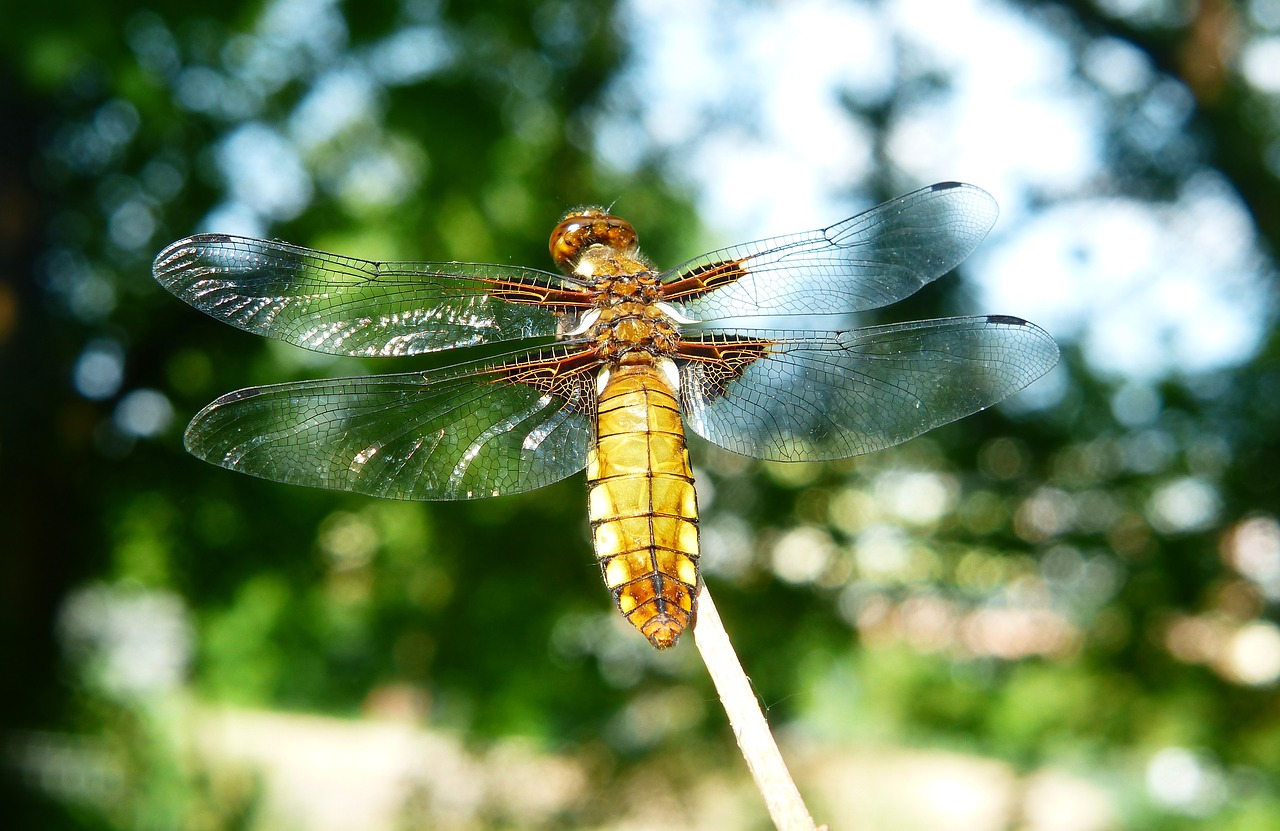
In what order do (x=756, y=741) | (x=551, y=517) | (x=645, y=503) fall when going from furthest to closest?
1. (x=551, y=517)
2. (x=645, y=503)
3. (x=756, y=741)

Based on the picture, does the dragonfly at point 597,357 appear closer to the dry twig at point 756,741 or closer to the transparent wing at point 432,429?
the transparent wing at point 432,429

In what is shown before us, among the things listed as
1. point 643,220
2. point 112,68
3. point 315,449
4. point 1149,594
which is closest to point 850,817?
point 1149,594

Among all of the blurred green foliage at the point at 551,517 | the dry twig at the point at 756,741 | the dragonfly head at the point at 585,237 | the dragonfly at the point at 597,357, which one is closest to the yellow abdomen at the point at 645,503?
the dragonfly at the point at 597,357

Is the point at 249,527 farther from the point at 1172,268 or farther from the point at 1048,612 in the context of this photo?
the point at 1172,268

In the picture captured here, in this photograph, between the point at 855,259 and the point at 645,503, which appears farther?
the point at 855,259

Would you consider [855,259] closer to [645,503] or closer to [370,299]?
[645,503]

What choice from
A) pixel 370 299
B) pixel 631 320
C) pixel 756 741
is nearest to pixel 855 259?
pixel 631 320
